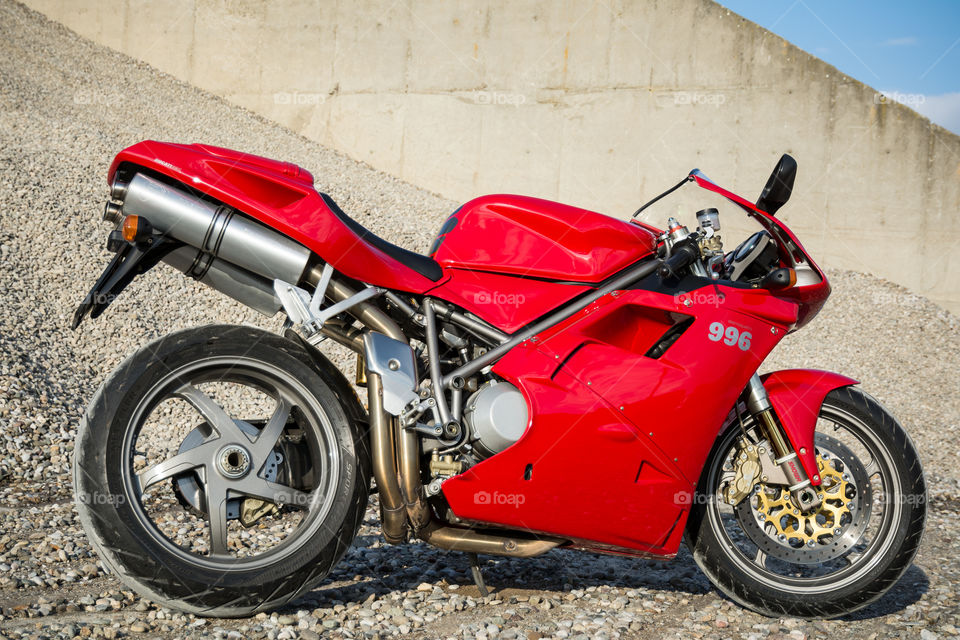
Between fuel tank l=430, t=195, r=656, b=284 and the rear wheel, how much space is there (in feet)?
2.36

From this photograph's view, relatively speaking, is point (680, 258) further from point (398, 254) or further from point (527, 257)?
point (398, 254)

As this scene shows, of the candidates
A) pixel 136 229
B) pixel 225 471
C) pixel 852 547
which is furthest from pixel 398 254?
pixel 852 547

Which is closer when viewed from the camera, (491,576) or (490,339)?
(490,339)

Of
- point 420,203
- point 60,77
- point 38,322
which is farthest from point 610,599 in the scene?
point 60,77

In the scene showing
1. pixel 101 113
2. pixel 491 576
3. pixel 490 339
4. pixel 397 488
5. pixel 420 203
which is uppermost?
pixel 101 113

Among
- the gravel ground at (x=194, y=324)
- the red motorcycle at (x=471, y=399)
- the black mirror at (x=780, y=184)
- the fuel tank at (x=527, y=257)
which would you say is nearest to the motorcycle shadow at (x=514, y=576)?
the gravel ground at (x=194, y=324)

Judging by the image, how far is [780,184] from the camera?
3.05 meters

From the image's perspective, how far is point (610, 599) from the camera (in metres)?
3.35

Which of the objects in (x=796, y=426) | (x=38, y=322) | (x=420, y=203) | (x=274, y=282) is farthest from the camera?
(x=420, y=203)

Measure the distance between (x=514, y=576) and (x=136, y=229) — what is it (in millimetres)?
2183

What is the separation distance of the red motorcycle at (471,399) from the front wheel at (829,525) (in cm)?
1

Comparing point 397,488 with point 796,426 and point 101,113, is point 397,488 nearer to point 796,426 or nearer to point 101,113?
point 796,426

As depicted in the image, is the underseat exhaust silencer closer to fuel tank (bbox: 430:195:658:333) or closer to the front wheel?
fuel tank (bbox: 430:195:658:333)

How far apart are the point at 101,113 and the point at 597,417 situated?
12.9 metres
